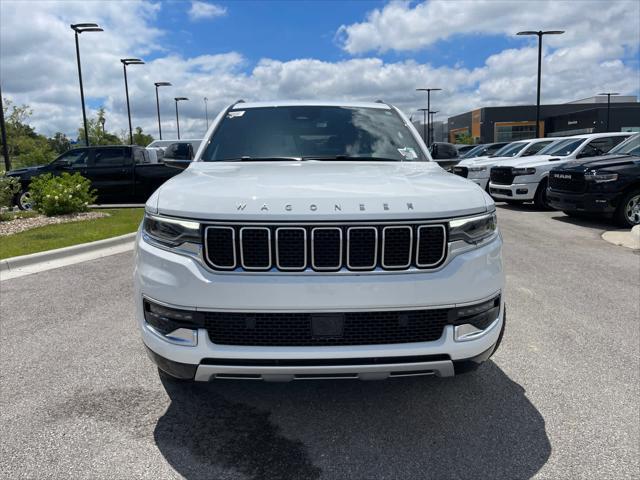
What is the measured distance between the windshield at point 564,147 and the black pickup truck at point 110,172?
10370 millimetres

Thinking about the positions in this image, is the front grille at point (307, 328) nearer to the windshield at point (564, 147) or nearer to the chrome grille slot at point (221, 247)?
the chrome grille slot at point (221, 247)

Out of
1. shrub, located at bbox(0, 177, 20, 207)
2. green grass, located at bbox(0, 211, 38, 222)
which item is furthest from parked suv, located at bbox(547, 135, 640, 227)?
shrub, located at bbox(0, 177, 20, 207)

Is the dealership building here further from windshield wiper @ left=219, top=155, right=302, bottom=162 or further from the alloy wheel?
windshield wiper @ left=219, top=155, right=302, bottom=162

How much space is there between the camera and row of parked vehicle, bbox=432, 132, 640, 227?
10.0 metres

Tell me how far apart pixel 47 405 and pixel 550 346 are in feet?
11.8

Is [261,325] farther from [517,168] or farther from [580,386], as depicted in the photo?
[517,168]

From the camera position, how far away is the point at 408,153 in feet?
13.5

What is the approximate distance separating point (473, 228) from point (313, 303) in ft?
3.05

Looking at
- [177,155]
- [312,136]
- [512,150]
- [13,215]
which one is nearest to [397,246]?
[312,136]

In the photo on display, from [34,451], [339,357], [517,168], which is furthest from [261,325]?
[517,168]

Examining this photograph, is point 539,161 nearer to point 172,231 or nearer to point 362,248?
point 362,248

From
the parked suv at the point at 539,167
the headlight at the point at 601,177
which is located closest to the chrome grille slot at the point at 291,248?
the headlight at the point at 601,177

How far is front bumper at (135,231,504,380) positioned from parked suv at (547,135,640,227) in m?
8.83

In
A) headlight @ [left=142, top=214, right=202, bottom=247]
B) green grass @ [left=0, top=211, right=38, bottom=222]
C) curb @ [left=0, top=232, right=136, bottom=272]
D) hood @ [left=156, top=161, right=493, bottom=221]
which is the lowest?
curb @ [left=0, top=232, right=136, bottom=272]
